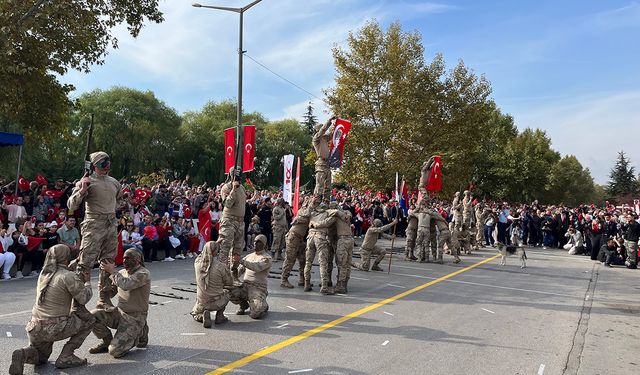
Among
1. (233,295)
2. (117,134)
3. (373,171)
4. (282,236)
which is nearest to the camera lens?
(233,295)

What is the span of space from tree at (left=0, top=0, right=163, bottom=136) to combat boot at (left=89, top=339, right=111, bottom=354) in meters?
10.1

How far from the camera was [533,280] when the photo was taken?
14.8 meters

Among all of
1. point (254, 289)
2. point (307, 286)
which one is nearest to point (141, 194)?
point (307, 286)

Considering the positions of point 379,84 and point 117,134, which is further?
point 117,134

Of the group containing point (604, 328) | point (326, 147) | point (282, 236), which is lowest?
point (604, 328)

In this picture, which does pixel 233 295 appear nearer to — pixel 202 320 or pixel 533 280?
pixel 202 320

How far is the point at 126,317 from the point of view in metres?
6.42

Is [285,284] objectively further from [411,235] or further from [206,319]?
[411,235]

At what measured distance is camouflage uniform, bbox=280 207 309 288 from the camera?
463 inches

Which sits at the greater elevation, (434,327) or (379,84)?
(379,84)

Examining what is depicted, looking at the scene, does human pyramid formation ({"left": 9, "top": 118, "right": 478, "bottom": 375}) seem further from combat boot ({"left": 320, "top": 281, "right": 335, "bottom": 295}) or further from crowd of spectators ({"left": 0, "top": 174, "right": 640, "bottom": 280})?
crowd of spectators ({"left": 0, "top": 174, "right": 640, "bottom": 280})

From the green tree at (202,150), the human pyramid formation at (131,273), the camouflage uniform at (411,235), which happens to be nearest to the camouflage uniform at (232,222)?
the human pyramid formation at (131,273)

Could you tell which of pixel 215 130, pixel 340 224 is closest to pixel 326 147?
pixel 340 224

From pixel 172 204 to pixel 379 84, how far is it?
19919mm
